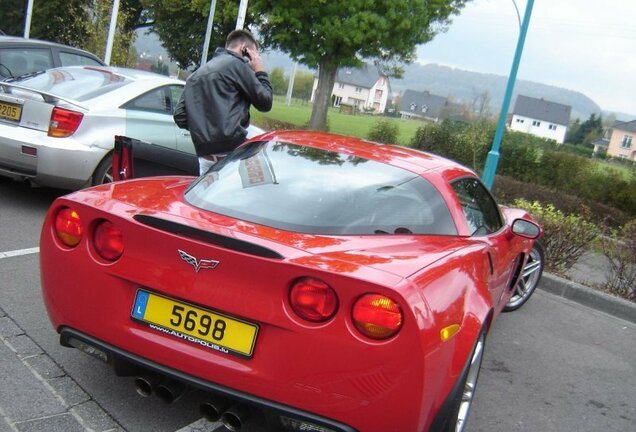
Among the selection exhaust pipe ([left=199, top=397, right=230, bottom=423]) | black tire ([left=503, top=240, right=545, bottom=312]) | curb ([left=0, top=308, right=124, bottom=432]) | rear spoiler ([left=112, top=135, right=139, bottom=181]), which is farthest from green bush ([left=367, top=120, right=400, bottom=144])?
exhaust pipe ([left=199, top=397, right=230, bottom=423])

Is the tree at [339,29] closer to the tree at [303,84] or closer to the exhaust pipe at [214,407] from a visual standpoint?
the exhaust pipe at [214,407]

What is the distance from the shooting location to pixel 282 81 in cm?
11600

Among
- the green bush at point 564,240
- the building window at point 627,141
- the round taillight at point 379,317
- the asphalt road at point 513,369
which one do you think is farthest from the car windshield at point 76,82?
the building window at point 627,141

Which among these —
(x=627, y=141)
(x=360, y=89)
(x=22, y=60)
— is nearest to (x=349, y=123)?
(x=22, y=60)

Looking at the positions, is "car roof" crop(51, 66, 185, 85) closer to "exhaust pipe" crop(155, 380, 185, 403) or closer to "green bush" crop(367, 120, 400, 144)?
"exhaust pipe" crop(155, 380, 185, 403)

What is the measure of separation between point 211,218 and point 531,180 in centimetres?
1537

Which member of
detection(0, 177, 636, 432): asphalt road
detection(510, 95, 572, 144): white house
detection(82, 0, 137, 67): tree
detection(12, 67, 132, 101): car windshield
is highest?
detection(510, 95, 572, 144): white house

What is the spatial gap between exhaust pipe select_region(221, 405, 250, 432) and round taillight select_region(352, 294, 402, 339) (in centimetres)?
60

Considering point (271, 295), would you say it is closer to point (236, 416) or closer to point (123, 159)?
point (236, 416)

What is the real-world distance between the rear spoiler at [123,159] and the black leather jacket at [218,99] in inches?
19.7

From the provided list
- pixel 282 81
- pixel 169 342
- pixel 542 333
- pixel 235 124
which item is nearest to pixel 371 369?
pixel 169 342

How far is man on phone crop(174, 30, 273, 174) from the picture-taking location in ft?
15.5

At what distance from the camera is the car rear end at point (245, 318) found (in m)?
2.16

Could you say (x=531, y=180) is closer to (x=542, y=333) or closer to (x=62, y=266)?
(x=542, y=333)
